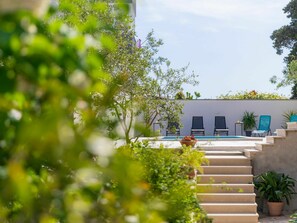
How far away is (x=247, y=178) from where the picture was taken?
429 inches

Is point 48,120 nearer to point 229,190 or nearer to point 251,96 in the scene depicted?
point 229,190

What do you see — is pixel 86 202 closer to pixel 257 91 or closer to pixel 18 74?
pixel 18 74

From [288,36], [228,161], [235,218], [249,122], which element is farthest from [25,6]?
[288,36]

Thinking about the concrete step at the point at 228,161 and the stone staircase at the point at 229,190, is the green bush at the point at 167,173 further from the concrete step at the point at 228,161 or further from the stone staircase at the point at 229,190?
the concrete step at the point at 228,161

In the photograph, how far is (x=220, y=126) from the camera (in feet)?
72.5

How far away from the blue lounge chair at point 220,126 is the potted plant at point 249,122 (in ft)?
2.65

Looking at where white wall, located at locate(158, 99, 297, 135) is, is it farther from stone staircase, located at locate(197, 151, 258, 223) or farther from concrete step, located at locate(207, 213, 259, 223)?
concrete step, located at locate(207, 213, 259, 223)

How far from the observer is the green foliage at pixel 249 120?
21984 millimetres

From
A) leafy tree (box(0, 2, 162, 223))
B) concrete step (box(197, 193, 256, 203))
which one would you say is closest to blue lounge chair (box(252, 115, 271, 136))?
concrete step (box(197, 193, 256, 203))

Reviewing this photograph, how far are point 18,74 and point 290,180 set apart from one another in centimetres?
1109

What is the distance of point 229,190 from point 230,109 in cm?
1281

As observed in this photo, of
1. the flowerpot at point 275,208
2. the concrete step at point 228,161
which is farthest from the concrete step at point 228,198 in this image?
the concrete step at point 228,161

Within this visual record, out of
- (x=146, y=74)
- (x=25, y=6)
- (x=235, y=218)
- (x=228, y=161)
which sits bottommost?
(x=235, y=218)

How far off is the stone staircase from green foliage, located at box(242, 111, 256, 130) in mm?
10049
